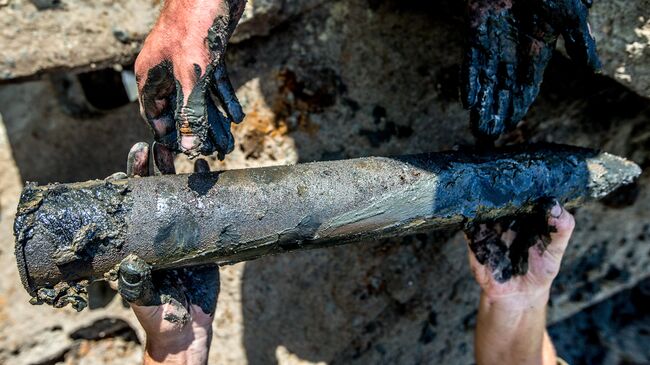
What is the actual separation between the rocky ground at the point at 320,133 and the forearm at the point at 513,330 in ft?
1.30

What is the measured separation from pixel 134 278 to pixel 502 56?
1.51 metres

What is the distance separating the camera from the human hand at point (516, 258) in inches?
89.7

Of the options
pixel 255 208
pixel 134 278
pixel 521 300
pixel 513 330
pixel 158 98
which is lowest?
pixel 513 330

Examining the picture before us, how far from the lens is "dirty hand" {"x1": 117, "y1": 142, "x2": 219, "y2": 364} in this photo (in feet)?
5.68

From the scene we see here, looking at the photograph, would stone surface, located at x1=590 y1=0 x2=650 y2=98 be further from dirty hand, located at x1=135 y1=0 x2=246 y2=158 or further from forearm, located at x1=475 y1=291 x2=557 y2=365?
dirty hand, located at x1=135 y1=0 x2=246 y2=158

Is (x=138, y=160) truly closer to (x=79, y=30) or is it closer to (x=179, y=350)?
(x=179, y=350)

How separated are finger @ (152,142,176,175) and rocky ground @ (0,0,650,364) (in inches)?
20.9

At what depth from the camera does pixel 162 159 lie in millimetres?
1962

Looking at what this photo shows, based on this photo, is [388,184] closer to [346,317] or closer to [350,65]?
[350,65]

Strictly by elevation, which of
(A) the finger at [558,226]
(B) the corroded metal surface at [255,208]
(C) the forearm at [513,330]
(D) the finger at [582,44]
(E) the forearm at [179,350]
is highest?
(D) the finger at [582,44]

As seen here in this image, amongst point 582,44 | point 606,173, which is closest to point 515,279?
point 606,173

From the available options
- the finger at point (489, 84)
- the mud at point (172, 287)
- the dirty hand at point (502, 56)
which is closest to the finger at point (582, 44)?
the dirty hand at point (502, 56)

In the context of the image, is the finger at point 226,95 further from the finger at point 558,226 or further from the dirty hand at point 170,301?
the finger at point 558,226

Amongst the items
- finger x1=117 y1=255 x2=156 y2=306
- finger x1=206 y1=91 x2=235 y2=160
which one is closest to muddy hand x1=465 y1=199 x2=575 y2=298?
finger x1=206 y1=91 x2=235 y2=160
